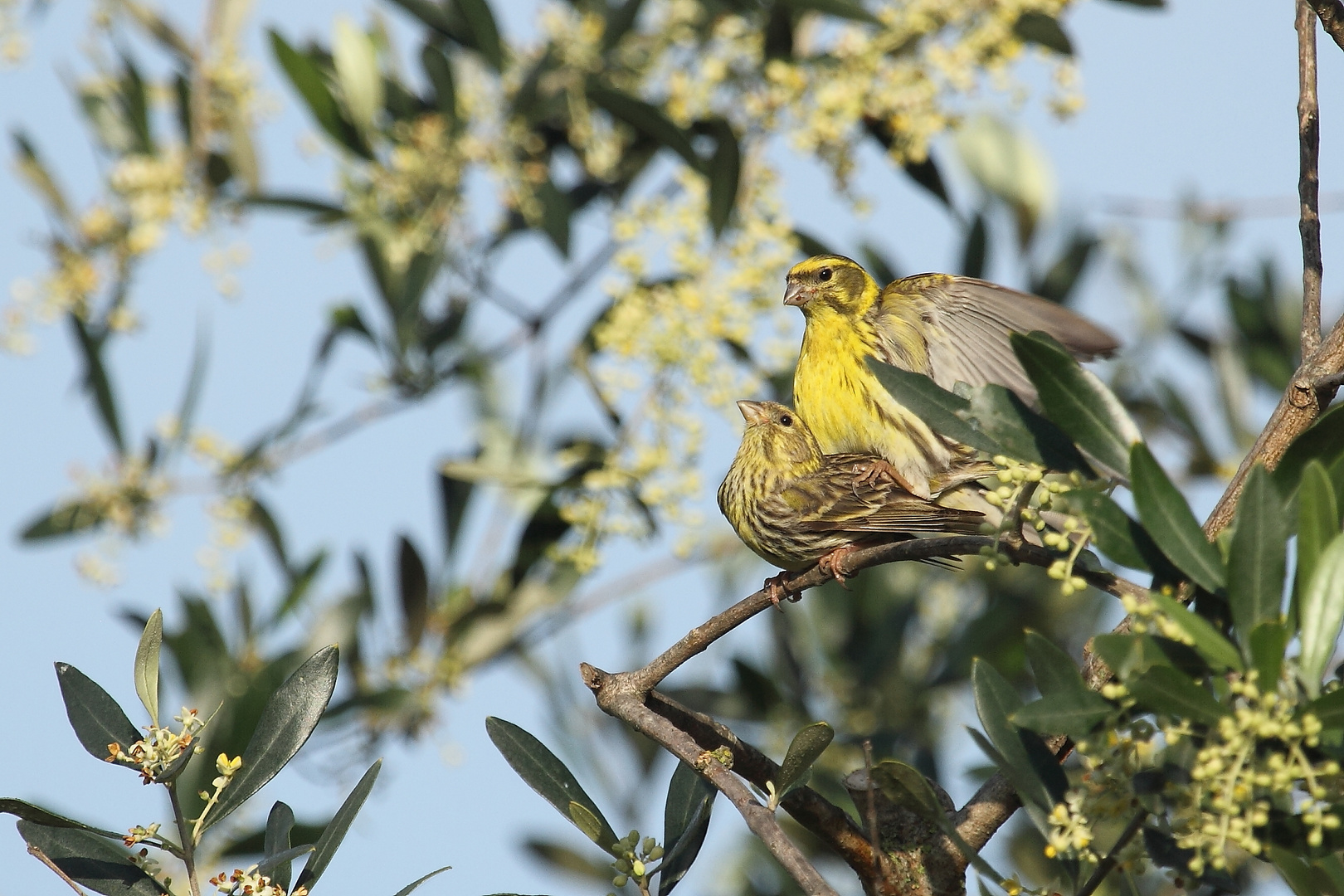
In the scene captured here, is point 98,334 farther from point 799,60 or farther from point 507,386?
point 799,60

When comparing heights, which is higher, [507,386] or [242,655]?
[507,386]

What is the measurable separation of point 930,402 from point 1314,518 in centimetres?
64

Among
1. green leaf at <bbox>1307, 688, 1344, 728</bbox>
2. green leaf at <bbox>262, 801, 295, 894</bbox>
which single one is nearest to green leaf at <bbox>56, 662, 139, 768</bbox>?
green leaf at <bbox>262, 801, 295, 894</bbox>

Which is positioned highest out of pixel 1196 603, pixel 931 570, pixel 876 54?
pixel 876 54

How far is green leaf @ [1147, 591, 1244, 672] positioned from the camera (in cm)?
167

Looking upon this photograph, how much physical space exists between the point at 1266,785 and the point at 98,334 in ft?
15.8

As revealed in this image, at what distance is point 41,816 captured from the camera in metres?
2.04

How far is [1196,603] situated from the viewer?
6.10 ft

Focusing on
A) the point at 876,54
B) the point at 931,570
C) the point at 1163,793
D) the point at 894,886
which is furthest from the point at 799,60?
the point at 1163,793

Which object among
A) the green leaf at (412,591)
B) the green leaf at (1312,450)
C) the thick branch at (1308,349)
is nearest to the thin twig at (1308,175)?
the thick branch at (1308,349)

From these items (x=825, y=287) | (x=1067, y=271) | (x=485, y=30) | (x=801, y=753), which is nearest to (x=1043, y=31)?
(x=825, y=287)

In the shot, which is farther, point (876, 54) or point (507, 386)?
point (507, 386)

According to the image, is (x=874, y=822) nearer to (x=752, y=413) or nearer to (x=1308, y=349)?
(x=1308, y=349)

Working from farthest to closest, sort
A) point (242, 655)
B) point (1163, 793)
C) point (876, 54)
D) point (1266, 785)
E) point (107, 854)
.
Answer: point (242, 655), point (876, 54), point (107, 854), point (1163, 793), point (1266, 785)
